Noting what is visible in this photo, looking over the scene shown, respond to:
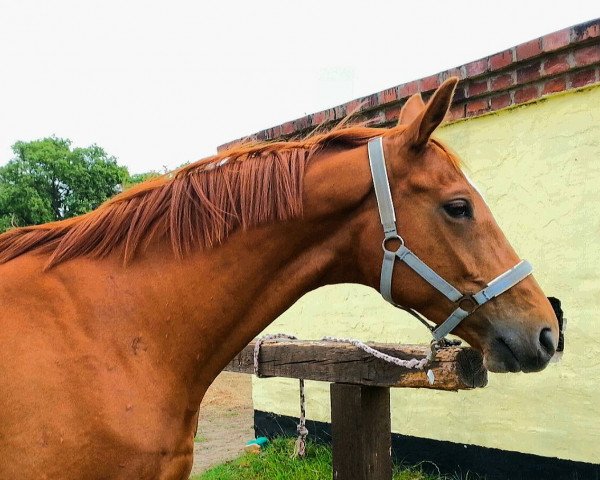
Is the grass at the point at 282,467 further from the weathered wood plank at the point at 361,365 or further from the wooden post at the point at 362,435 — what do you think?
the wooden post at the point at 362,435

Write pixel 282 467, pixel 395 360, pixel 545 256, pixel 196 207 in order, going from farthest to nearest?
pixel 282 467, pixel 545 256, pixel 395 360, pixel 196 207

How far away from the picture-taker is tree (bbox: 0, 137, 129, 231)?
2388 centimetres

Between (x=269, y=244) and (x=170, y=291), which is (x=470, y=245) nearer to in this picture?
(x=269, y=244)

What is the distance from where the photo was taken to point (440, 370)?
2.17 metres

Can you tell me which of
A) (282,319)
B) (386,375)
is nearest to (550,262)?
(386,375)

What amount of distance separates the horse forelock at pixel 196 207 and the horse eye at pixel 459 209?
1.26 feet

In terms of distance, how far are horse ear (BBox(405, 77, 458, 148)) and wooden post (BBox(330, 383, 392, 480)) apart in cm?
112

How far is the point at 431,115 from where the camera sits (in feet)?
6.52

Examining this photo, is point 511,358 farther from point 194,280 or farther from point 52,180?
point 52,180

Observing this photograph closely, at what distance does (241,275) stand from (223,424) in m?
6.90

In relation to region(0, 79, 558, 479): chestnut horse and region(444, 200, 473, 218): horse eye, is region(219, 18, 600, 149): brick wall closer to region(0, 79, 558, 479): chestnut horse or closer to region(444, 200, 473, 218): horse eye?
region(0, 79, 558, 479): chestnut horse

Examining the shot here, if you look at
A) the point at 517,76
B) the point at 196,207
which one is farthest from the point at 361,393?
the point at 517,76

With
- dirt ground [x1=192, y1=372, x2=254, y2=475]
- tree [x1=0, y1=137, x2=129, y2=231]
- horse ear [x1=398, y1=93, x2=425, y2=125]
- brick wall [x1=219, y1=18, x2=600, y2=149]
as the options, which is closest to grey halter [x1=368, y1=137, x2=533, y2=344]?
horse ear [x1=398, y1=93, x2=425, y2=125]

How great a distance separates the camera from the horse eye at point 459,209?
2.02 metres
